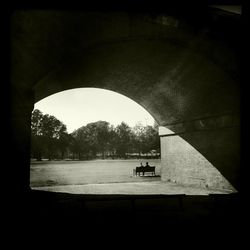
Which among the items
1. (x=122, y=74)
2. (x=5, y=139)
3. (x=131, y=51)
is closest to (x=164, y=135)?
(x=122, y=74)

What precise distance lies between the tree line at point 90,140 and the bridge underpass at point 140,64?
41962 mm

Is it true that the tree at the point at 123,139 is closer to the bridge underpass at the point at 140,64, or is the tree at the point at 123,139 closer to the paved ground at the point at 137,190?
the paved ground at the point at 137,190

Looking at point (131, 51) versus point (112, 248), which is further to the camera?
point (131, 51)

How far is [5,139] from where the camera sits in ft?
10.4

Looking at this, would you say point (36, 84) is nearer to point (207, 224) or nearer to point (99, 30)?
point (99, 30)

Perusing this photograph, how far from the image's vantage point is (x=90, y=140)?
7606cm

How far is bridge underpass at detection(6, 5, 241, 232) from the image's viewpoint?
27.4ft

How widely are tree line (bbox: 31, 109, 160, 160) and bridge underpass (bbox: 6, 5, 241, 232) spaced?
41962mm

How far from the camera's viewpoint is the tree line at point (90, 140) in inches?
2260

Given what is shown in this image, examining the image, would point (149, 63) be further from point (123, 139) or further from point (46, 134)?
point (123, 139)

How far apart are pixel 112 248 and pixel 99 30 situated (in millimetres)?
6461

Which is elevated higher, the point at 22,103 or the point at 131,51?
the point at 131,51

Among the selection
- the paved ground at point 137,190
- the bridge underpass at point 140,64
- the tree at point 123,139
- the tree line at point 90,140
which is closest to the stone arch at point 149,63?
the bridge underpass at point 140,64

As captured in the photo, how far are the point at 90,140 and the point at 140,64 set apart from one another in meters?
65.8
